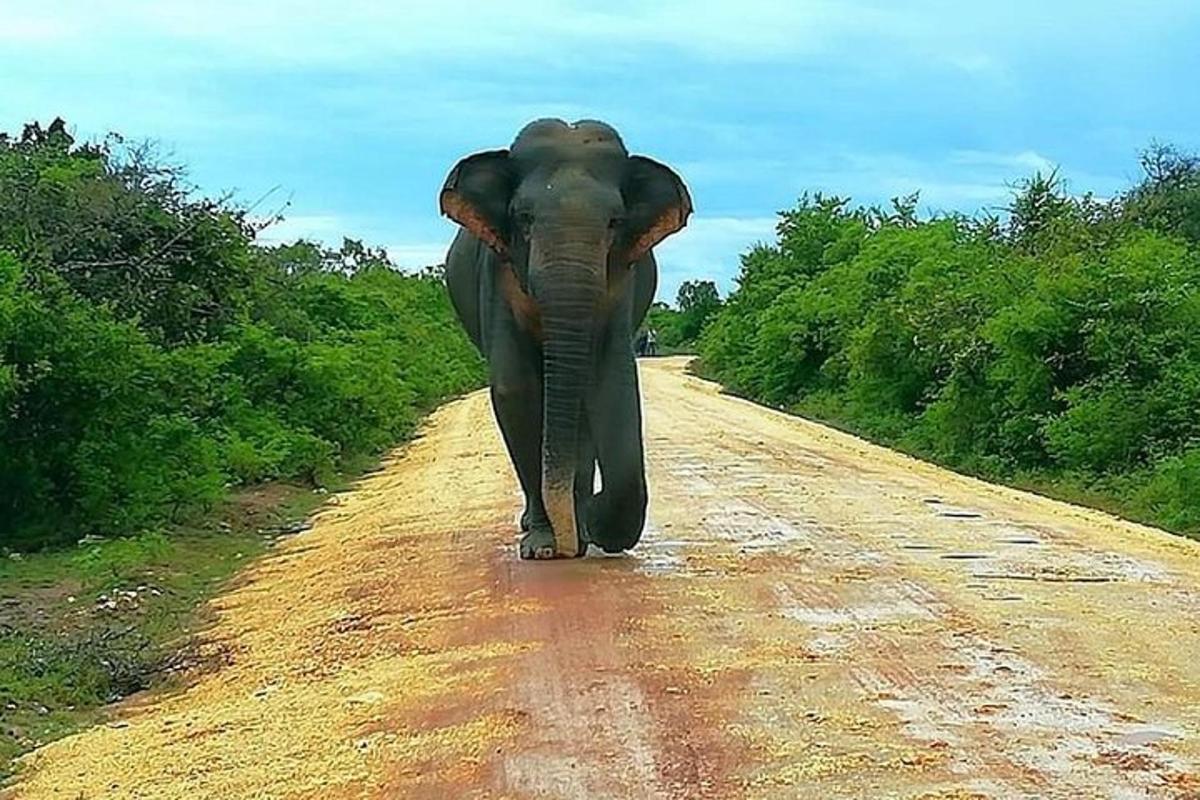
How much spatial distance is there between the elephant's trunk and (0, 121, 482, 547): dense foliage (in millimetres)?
4922

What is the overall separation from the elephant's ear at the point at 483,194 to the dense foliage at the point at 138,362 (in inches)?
168

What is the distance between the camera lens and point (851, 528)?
1346cm

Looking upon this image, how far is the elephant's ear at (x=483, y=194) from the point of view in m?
11.2

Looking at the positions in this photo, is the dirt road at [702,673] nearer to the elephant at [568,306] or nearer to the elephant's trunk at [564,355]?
the elephant at [568,306]

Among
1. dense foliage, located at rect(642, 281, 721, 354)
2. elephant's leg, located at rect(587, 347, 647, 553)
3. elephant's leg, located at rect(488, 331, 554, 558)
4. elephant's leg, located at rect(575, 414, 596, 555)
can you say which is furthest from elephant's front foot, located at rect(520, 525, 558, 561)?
dense foliage, located at rect(642, 281, 721, 354)

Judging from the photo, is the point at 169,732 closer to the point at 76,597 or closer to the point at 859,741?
the point at 859,741

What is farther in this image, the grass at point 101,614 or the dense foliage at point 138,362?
the dense foliage at point 138,362

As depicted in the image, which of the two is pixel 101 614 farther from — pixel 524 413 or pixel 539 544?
pixel 524 413

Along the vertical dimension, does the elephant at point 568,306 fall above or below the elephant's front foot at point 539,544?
above

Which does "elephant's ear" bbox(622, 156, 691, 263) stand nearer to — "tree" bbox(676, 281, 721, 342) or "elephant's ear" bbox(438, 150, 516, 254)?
"elephant's ear" bbox(438, 150, 516, 254)

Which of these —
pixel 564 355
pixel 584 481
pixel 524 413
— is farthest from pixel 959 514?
pixel 564 355

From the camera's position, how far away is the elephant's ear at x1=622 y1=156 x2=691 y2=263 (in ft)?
36.7

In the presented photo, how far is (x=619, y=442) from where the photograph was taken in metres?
11.3

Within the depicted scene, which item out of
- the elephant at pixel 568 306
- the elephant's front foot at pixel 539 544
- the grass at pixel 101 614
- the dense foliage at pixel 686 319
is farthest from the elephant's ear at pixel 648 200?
the dense foliage at pixel 686 319
